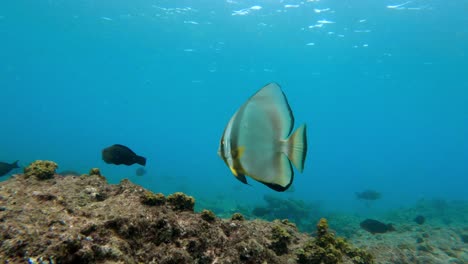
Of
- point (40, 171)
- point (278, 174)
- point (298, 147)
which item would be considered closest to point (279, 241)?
point (278, 174)

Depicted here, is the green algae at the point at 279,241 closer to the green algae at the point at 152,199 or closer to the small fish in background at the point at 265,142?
the green algae at the point at 152,199

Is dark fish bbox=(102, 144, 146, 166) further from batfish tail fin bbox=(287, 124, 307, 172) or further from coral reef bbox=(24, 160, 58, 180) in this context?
batfish tail fin bbox=(287, 124, 307, 172)

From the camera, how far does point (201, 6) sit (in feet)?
109

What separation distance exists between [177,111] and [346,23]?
338 feet

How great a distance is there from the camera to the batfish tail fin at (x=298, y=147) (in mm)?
1897

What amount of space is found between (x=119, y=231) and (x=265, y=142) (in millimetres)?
1774

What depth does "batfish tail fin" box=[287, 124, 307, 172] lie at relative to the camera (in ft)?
6.23

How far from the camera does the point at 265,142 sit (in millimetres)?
1959

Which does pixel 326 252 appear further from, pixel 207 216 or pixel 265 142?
pixel 265 142

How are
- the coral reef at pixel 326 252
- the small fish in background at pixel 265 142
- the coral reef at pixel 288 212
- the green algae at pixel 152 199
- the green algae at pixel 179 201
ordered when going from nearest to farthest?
the small fish in background at pixel 265 142
the green algae at pixel 152 199
the green algae at pixel 179 201
the coral reef at pixel 326 252
the coral reef at pixel 288 212

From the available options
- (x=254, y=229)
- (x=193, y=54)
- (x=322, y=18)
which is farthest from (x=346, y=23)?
(x=254, y=229)

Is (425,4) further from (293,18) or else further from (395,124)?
(395,124)

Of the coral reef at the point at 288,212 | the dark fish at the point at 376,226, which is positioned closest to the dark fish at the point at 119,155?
the dark fish at the point at 376,226

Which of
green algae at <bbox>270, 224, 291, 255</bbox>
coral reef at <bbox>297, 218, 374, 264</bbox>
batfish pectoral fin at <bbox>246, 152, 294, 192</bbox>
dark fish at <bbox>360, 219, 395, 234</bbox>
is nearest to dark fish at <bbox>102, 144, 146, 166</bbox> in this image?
green algae at <bbox>270, 224, 291, 255</bbox>
